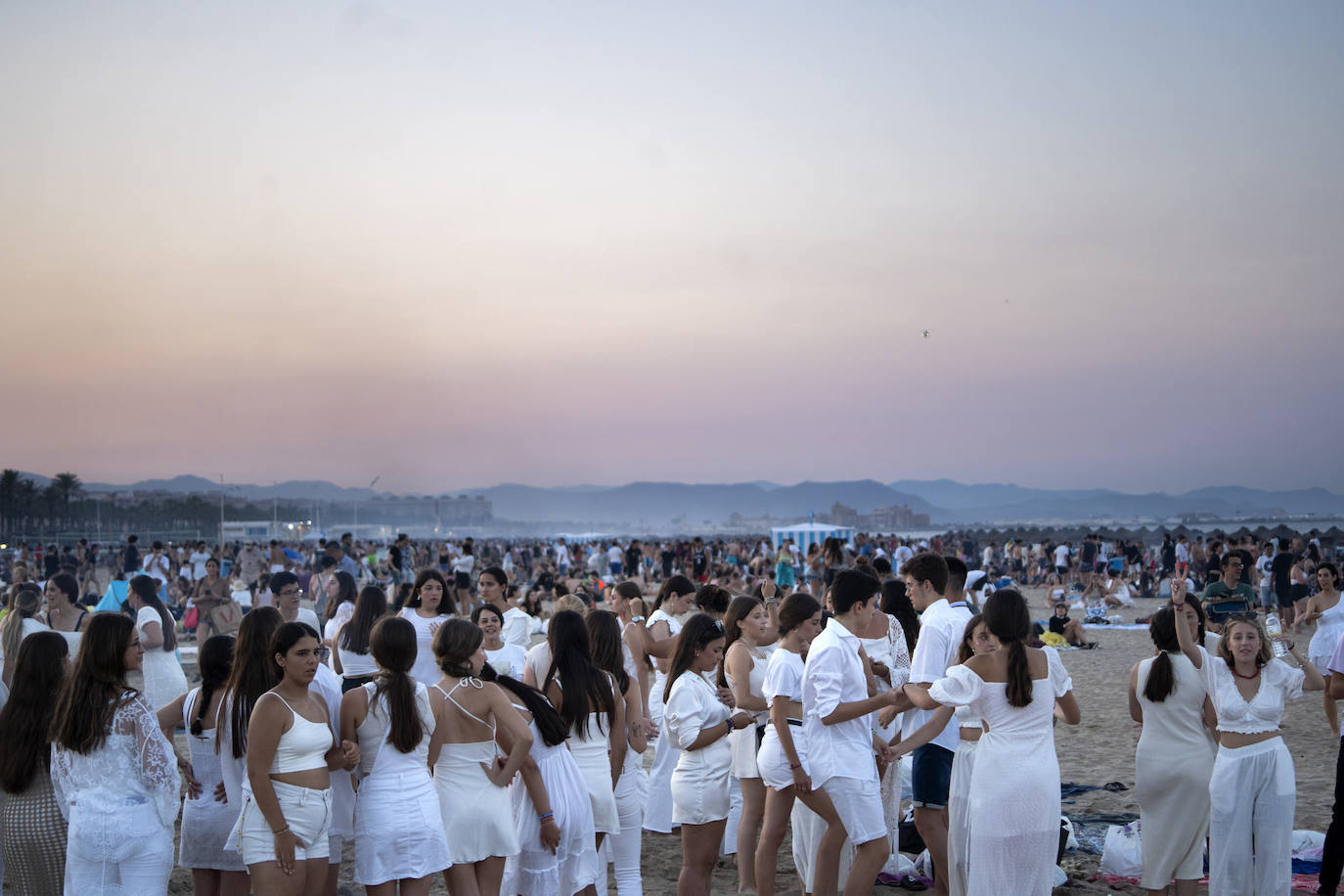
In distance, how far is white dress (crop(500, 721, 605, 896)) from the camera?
176 inches

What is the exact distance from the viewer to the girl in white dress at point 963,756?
14.8 feet

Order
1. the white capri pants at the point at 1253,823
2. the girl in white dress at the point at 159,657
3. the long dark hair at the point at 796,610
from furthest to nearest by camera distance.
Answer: the girl in white dress at the point at 159,657 → the long dark hair at the point at 796,610 → the white capri pants at the point at 1253,823

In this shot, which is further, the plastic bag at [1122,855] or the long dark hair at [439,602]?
the long dark hair at [439,602]

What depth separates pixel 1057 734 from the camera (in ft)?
34.3

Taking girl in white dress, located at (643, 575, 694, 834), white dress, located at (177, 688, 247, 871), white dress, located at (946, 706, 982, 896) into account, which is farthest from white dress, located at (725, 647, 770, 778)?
white dress, located at (177, 688, 247, 871)

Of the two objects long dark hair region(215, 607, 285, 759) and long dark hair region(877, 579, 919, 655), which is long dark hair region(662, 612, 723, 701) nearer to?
long dark hair region(877, 579, 919, 655)

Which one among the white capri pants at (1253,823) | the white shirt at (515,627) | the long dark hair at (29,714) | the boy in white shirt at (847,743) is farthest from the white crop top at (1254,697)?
the white shirt at (515,627)

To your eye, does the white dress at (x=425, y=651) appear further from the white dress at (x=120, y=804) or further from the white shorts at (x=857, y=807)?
A: the white shorts at (x=857, y=807)

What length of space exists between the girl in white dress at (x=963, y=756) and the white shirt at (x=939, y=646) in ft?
0.61

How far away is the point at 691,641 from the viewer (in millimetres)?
5211

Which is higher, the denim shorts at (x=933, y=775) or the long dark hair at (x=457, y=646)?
the long dark hair at (x=457, y=646)

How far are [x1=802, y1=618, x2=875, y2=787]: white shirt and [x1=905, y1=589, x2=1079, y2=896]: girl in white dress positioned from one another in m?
0.45

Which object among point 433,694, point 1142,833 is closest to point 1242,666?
point 1142,833

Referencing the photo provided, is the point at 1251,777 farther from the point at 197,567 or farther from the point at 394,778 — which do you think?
the point at 197,567
